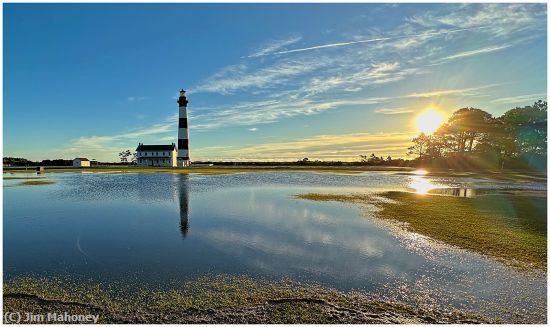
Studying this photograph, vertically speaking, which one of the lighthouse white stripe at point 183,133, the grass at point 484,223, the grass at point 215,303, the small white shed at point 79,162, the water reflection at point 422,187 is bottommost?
the grass at point 215,303

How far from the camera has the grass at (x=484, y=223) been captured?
9836 mm

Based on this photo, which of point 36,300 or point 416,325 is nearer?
point 416,325

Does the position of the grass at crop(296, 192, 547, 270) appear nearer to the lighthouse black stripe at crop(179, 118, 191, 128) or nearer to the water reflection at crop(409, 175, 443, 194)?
the water reflection at crop(409, 175, 443, 194)

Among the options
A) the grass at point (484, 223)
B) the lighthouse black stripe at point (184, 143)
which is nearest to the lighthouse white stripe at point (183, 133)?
the lighthouse black stripe at point (184, 143)

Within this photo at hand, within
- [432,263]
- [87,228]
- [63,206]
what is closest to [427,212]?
[432,263]

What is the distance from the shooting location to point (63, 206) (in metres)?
18.8

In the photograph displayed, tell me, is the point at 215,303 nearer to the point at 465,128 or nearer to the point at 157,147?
the point at 465,128

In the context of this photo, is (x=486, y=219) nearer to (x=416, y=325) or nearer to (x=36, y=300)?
(x=416, y=325)

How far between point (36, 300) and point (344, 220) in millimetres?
12293

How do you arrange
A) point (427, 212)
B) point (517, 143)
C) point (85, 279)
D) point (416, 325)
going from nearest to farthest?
point (416, 325) < point (85, 279) < point (427, 212) < point (517, 143)

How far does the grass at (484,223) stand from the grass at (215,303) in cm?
546

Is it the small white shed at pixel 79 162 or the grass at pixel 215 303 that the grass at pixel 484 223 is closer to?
the grass at pixel 215 303

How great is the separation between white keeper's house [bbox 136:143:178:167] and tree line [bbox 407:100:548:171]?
86.5 m

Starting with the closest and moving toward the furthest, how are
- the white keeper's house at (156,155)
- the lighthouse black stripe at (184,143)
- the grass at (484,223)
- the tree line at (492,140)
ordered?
the grass at (484,223)
the tree line at (492,140)
the lighthouse black stripe at (184,143)
the white keeper's house at (156,155)
